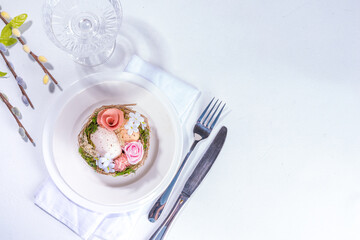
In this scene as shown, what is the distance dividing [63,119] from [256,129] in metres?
0.45

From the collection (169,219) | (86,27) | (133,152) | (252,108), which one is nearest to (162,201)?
(169,219)

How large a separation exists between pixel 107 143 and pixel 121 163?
5 cm

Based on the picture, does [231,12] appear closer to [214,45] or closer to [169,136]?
[214,45]

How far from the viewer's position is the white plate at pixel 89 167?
70 centimetres

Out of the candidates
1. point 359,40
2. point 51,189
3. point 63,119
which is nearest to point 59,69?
point 63,119

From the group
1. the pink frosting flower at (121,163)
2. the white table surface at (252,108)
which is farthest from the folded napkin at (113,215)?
the pink frosting flower at (121,163)

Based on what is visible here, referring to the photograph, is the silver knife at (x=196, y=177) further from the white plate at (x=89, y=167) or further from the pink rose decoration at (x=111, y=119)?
the pink rose decoration at (x=111, y=119)

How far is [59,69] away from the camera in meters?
0.77

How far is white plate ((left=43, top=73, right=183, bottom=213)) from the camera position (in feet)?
2.28

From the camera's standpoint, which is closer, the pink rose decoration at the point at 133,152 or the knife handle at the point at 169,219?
the pink rose decoration at the point at 133,152

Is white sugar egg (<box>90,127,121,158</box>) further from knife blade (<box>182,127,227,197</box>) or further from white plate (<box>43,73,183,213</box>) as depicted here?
knife blade (<box>182,127,227,197</box>)

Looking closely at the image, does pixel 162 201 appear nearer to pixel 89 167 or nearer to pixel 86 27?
pixel 89 167

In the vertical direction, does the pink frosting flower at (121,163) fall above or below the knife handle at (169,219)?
above

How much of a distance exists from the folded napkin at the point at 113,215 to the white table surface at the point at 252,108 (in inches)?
1.2
